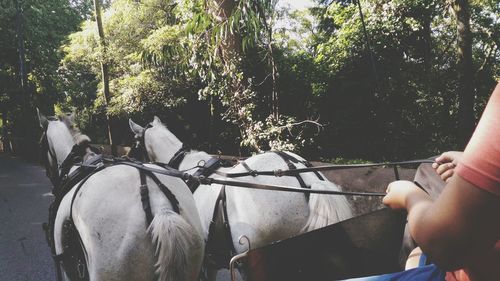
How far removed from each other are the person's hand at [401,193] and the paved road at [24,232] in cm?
485

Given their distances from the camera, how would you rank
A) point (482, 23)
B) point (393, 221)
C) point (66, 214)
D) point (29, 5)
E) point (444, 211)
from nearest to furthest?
point (444, 211), point (393, 221), point (66, 214), point (482, 23), point (29, 5)

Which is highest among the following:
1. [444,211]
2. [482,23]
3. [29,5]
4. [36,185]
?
[29,5]

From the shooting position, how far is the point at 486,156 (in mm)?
719

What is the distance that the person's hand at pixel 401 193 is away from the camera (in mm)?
1034

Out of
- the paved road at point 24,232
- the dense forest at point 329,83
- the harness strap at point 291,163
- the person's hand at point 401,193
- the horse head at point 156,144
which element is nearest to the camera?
the person's hand at point 401,193

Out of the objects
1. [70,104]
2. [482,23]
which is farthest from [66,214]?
[70,104]

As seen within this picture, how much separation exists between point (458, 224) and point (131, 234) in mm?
2046

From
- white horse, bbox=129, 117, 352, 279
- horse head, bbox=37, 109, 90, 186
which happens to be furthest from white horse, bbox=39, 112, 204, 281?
horse head, bbox=37, 109, 90, 186

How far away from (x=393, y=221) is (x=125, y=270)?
1691mm

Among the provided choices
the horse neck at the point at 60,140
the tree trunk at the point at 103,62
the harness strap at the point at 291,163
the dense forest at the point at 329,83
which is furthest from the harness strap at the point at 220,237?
the tree trunk at the point at 103,62

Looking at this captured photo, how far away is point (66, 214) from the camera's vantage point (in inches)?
108

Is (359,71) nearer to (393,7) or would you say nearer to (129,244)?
(393,7)

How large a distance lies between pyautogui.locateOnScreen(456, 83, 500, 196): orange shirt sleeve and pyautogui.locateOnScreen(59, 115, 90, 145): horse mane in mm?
3512

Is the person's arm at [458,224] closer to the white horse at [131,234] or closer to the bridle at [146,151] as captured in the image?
the white horse at [131,234]
